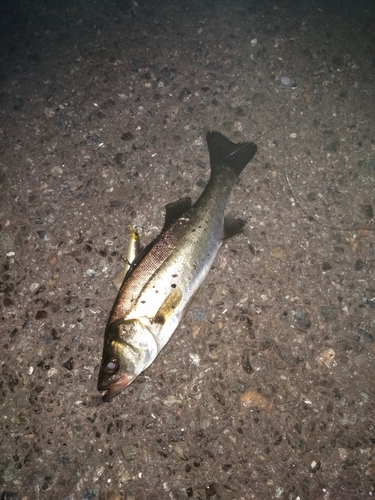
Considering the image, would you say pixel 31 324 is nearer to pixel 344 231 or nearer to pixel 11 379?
pixel 11 379

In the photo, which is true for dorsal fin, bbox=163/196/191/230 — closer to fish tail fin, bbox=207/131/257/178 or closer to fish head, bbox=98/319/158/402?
fish tail fin, bbox=207/131/257/178

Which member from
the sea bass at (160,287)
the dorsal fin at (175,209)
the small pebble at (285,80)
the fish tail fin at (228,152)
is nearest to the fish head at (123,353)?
the sea bass at (160,287)

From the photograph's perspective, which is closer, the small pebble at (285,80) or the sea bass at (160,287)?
the sea bass at (160,287)

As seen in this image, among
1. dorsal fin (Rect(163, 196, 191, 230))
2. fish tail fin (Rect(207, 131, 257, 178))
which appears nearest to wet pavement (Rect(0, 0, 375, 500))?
fish tail fin (Rect(207, 131, 257, 178))

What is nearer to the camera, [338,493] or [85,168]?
[338,493]

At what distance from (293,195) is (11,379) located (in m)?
2.96

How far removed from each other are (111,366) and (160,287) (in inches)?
24.6

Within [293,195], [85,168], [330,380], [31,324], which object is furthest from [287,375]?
[85,168]

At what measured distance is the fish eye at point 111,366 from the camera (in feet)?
7.72

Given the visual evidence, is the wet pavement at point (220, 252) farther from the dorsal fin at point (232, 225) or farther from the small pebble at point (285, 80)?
the dorsal fin at point (232, 225)

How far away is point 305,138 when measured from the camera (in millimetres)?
3502

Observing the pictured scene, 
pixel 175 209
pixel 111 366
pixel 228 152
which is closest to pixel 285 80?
pixel 228 152

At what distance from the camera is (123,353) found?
7.80 feet

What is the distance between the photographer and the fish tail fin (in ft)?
10.4
